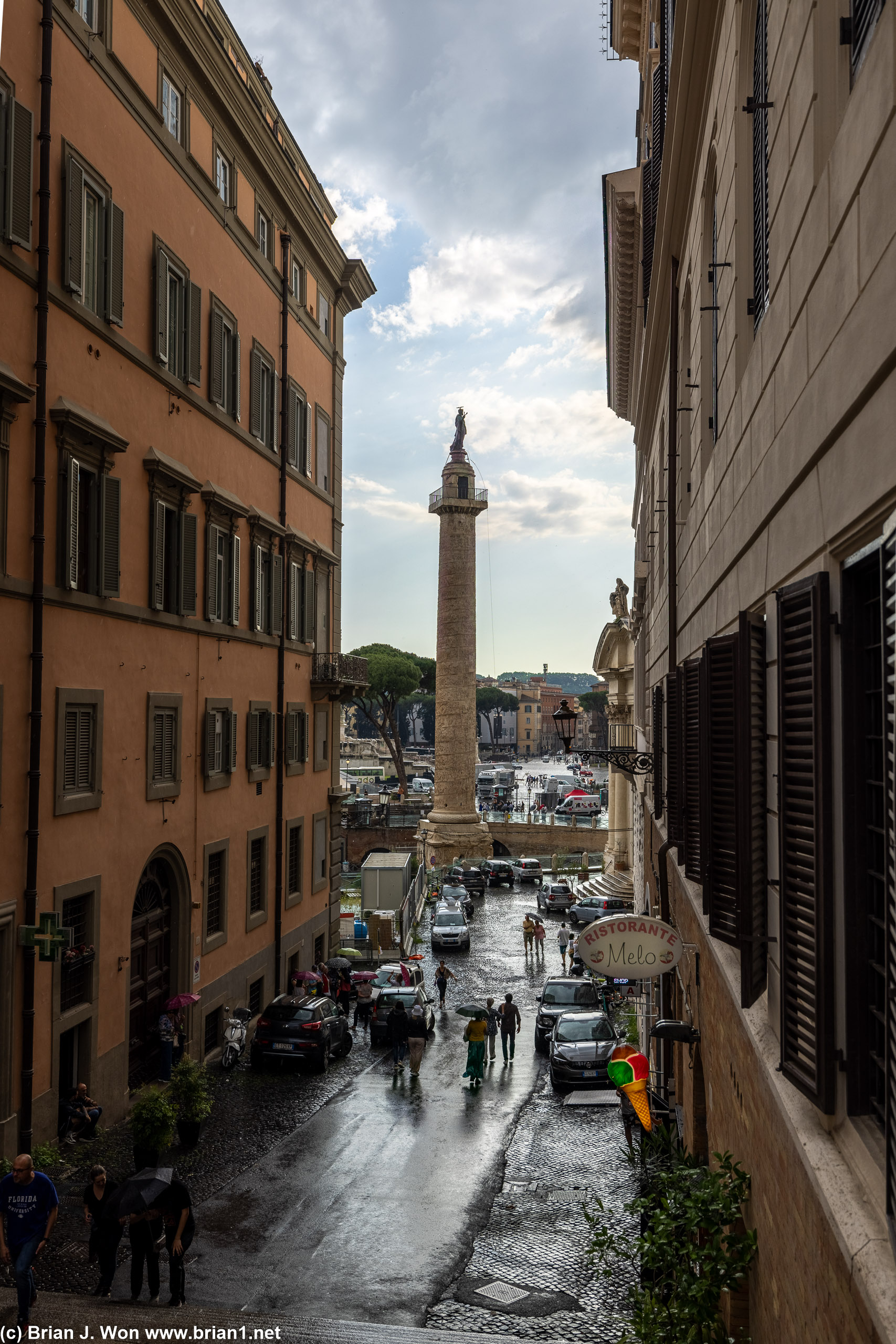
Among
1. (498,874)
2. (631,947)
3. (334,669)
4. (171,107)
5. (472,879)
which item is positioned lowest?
(498,874)

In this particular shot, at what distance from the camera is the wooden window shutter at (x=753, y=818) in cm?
573

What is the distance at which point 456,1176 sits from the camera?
1452cm

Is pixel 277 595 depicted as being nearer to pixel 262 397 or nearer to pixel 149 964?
pixel 262 397

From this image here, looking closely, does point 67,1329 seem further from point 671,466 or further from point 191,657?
point 191,657

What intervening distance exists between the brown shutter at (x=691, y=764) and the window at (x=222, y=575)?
41.4 feet

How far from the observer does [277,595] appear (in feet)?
83.6

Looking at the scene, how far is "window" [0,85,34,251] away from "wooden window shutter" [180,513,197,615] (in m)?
6.32

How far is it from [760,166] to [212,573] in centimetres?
1604

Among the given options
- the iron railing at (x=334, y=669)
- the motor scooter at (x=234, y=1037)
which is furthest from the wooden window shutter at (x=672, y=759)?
the iron railing at (x=334, y=669)

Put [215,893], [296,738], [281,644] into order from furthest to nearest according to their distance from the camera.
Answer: [296,738]
[281,644]
[215,893]

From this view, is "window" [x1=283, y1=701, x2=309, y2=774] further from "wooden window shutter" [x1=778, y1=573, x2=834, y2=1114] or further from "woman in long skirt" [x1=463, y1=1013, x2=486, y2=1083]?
"wooden window shutter" [x1=778, y1=573, x2=834, y2=1114]

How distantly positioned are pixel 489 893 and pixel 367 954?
1925 centimetres

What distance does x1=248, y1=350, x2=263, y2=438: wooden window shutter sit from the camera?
78.2 feet

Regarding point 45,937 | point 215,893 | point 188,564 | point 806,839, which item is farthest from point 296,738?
point 806,839
